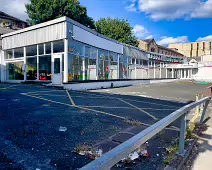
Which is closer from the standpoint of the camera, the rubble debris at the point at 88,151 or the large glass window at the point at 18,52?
the rubble debris at the point at 88,151

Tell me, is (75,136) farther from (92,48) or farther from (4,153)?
(92,48)

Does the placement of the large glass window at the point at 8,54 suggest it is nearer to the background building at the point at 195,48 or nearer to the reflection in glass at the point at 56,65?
the reflection in glass at the point at 56,65

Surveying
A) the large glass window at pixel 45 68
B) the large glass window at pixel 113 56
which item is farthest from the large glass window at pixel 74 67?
the large glass window at pixel 113 56

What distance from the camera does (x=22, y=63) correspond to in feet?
61.0

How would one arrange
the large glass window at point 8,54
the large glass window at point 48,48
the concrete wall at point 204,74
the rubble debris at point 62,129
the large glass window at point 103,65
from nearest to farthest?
the rubble debris at point 62,129 → the large glass window at point 48,48 → the large glass window at point 103,65 → the large glass window at point 8,54 → the concrete wall at point 204,74

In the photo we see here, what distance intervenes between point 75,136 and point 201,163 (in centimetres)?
280

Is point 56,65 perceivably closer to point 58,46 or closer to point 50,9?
point 58,46

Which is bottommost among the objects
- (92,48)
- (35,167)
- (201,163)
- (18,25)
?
(201,163)

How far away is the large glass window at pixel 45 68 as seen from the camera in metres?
16.0

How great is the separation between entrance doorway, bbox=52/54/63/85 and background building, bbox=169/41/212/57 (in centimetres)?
8444

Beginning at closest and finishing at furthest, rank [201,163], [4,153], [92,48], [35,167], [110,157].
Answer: [110,157] < [35,167] < [4,153] < [201,163] < [92,48]

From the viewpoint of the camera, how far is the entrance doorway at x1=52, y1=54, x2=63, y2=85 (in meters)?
15.0

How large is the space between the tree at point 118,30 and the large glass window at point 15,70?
26.0m

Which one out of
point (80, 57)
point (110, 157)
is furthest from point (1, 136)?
point (80, 57)
